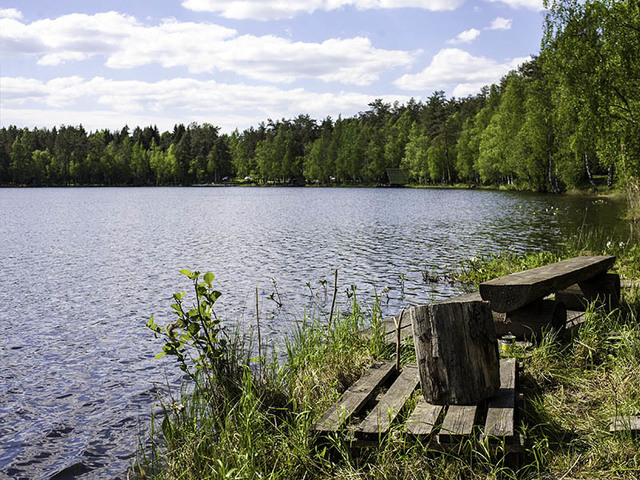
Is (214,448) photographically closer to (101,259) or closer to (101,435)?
(101,435)

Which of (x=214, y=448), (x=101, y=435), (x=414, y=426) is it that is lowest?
(x=101, y=435)

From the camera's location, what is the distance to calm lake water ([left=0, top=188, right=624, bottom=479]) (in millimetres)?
6766

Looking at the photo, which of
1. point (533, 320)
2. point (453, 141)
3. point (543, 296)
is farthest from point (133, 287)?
point (453, 141)

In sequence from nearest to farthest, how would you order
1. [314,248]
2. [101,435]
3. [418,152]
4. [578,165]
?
[101,435] < [314,248] < [578,165] < [418,152]

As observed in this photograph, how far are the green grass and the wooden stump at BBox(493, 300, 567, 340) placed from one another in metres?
0.23

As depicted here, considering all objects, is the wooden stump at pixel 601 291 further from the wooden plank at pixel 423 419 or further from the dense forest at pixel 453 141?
the dense forest at pixel 453 141

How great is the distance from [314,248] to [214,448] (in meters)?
17.7

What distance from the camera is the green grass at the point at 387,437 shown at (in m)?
4.27

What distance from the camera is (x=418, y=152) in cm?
9512

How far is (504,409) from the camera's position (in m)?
4.68

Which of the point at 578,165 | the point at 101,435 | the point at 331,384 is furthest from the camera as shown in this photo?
the point at 578,165

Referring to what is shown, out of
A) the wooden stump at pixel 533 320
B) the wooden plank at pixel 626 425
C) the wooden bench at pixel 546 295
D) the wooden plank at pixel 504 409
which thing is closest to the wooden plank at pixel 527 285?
the wooden bench at pixel 546 295

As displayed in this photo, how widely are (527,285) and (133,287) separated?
11547mm

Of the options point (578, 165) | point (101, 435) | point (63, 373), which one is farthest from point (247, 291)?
point (578, 165)
